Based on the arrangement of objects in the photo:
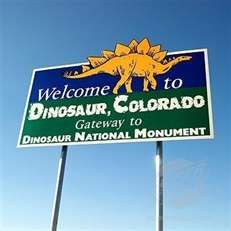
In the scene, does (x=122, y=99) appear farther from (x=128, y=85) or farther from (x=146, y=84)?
(x=146, y=84)

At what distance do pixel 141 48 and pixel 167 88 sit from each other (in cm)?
156

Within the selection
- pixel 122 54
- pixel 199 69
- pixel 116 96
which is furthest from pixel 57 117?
pixel 199 69

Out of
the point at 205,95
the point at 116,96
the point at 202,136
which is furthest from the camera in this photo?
the point at 116,96

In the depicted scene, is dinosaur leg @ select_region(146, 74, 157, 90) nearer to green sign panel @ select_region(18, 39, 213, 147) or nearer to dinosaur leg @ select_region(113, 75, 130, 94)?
green sign panel @ select_region(18, 39, 213, 147)

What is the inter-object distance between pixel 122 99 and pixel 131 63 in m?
1.14

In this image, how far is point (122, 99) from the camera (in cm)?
1023

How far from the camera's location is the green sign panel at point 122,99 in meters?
9.43

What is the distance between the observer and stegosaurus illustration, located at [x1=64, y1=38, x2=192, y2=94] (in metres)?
10.3

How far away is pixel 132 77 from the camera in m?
10.5

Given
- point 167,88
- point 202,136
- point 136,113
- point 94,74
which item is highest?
point 94,74

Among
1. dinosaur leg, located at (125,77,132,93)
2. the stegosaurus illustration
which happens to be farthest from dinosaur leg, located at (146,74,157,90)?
dinosaur leg, located at (125,77,132,93)

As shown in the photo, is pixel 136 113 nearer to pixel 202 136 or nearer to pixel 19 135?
pixel 202 136

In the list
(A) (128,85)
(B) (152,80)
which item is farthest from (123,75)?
(B) (152,80)

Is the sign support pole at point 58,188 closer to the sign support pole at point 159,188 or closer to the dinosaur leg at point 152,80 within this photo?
the sign support pole at point 159,188
